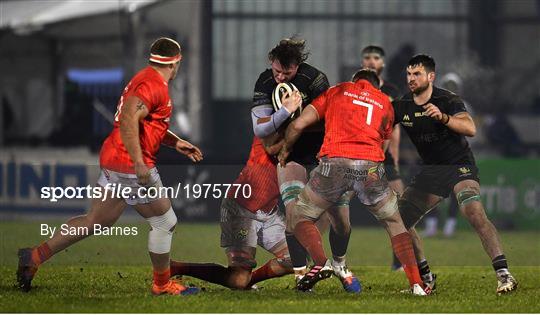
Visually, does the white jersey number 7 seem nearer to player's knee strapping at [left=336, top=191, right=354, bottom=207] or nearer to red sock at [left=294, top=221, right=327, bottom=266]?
player's knee strapping at [left=336, top=191, right=354, bottom=207]

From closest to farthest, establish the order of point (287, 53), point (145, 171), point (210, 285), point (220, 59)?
point (145, 171) → point (287, 53) → point (210, 285) → point (220, 59)

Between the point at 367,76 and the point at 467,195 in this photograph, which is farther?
the point at 367,76

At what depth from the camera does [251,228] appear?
15.2 m

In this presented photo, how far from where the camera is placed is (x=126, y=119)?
46.2 ft

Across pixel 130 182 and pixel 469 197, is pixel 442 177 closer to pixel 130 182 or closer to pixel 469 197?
pixel 469 197

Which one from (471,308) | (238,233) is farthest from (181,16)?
(471,308)

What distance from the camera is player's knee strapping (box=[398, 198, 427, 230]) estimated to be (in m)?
15.3

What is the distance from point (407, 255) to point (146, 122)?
2406mm

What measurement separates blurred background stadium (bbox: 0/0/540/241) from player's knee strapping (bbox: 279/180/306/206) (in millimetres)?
9201

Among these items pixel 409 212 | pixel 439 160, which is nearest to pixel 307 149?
pixel 409 212

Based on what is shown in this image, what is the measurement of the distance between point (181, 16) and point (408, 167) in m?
4.40

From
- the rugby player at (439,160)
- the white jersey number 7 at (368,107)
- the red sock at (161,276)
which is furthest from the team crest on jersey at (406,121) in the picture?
the red sock at (161,276)

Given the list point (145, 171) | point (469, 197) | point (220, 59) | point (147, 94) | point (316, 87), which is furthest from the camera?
point (220, 59)

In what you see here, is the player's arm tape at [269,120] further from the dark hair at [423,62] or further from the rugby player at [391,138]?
the rugby player at [391,138]
